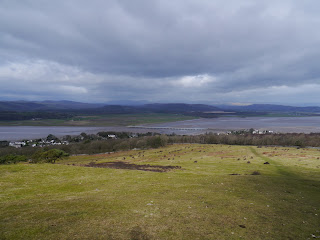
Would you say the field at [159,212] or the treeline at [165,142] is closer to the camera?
the field at [159,212]

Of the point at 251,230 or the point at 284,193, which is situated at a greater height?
the point at 251,230

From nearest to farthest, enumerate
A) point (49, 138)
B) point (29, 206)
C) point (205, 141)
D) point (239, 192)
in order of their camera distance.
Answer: point (29, 206)
point (239, 192)
point (205, 141)
point (49, 138)

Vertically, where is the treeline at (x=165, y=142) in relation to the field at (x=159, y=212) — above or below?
below

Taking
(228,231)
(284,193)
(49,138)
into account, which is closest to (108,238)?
(228,231)

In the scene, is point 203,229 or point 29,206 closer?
point 203,229

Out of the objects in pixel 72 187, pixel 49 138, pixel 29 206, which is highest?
pixel 29 206

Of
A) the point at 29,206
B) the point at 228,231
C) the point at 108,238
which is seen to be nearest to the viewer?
the point at 108,238

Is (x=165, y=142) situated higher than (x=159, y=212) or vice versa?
(x=159, y=212)

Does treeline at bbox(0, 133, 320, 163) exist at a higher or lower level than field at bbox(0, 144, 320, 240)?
lower

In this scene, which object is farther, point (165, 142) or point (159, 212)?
point (165, 142)

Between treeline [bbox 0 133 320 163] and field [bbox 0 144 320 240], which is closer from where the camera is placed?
field [bbox 0 144 320 240]

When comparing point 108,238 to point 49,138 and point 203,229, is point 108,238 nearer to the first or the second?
Answer: point 203,229
